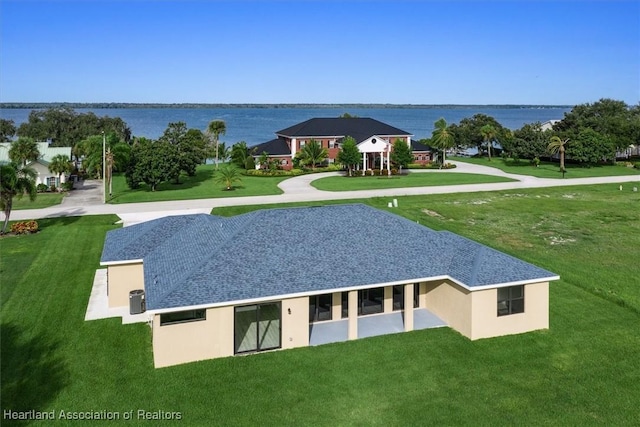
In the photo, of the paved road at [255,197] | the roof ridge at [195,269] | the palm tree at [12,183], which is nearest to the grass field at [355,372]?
the roof ridge at [195,269]

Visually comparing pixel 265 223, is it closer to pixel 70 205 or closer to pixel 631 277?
pixel 631 277

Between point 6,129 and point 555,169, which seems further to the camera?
point 6,129

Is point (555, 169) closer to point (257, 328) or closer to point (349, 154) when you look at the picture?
point (349, 154)

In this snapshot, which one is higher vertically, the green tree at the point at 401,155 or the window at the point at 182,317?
the green tree at the point at 401,155

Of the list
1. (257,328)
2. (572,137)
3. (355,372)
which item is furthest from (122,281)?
(572,137)

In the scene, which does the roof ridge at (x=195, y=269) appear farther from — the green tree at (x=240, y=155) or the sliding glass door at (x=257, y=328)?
the green tree at (x=240, y=155)

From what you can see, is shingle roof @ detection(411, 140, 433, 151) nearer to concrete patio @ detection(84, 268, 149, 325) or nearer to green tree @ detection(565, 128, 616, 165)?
green tree @ detection(565, 128, 616, 165)

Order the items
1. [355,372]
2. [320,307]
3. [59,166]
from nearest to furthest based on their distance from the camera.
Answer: [355,372], [320,307], [59,166]

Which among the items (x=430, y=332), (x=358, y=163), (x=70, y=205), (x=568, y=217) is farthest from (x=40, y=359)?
(x=358, y=163)
